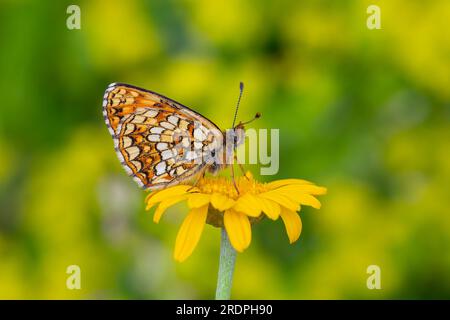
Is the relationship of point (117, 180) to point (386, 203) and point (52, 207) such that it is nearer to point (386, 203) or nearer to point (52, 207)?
point (52, 207)

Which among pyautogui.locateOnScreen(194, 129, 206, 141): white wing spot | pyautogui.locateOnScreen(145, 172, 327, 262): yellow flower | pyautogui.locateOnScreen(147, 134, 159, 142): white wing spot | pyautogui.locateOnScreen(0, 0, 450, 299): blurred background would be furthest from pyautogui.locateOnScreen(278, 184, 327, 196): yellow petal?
pyautogui.locateOnScreen(0, 0, 450, 299): blurred background

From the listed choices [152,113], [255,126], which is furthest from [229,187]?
[255,126]

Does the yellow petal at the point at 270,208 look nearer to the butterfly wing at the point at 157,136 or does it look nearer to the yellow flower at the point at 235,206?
the yellow flower at the point at 235,206

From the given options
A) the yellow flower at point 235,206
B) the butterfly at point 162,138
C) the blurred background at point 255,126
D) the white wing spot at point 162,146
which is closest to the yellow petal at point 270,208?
the yellow flower at point 235,206

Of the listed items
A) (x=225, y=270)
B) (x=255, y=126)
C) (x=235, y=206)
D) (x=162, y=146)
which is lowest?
(x=225, y=270)

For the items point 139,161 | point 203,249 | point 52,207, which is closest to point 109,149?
point 52,207

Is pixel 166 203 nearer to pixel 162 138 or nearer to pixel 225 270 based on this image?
pixel 225 270
